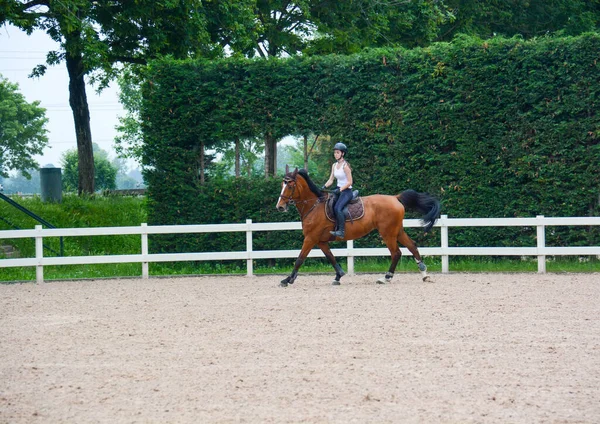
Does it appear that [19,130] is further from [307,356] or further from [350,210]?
[307,356]

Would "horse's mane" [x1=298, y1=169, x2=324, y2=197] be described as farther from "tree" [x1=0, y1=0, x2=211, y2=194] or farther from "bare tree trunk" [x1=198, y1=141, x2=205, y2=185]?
"tree" [x1=0, y1=0, x2=211, y2=194]

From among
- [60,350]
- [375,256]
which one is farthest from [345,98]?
[60,350]

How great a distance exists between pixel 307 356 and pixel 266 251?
31.3ft

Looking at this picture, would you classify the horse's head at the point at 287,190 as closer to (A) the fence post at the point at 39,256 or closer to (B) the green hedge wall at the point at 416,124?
(B) the green hedge wall at the point at 416,124

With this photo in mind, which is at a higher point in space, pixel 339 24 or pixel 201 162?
pixel 339 24

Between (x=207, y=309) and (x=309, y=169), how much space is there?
744cm

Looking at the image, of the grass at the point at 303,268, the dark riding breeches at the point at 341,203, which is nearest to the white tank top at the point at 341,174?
the dark riding breeches at the point at 341,203

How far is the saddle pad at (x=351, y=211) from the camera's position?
607 inches

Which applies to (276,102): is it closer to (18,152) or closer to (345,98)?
(345,98)

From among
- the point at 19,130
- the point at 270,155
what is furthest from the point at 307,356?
the point at 19,130

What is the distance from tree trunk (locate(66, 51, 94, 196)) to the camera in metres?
26.8

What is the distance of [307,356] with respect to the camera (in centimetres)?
862

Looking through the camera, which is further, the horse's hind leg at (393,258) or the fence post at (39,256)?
the fence post at (39,256)

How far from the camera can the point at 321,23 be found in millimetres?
29516
